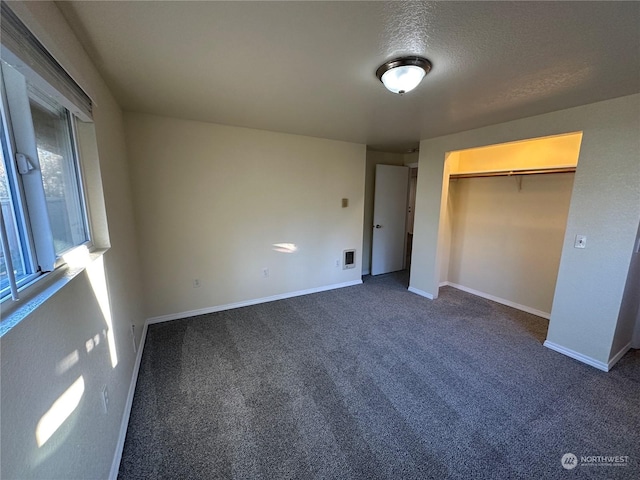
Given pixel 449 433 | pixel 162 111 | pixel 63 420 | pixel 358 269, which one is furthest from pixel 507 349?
pixel 162 111

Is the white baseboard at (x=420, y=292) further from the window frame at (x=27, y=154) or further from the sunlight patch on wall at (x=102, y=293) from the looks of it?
the window frame at (x=27, y=154)

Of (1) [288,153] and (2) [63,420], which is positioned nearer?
(2) [63,420]

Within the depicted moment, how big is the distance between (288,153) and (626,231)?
345 centimetres

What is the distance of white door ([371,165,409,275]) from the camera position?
471 cm

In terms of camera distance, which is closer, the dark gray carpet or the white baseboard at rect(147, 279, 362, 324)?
the dark gray carpet

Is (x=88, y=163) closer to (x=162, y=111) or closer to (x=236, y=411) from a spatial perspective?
(x=162, y=111)

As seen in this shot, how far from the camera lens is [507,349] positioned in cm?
260

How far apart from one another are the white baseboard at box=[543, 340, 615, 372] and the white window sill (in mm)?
3805

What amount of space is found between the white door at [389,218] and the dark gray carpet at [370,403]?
1974 mm

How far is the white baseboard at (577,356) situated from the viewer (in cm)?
232

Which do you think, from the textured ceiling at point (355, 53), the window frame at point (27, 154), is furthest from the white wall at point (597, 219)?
the window frame at point (27, 154)

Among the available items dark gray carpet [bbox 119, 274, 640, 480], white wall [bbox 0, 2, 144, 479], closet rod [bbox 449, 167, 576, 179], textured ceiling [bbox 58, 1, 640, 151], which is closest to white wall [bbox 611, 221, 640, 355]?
dark gray carpet [bbox 119, 274, 640, 480]

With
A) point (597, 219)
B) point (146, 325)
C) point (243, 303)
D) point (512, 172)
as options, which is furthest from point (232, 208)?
point (597, 219)

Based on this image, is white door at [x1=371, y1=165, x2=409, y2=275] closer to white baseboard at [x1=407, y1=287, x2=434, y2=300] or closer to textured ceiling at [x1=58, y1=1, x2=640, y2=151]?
white baseboard at [x1=407, y1=287, x2=434, y2=300]
